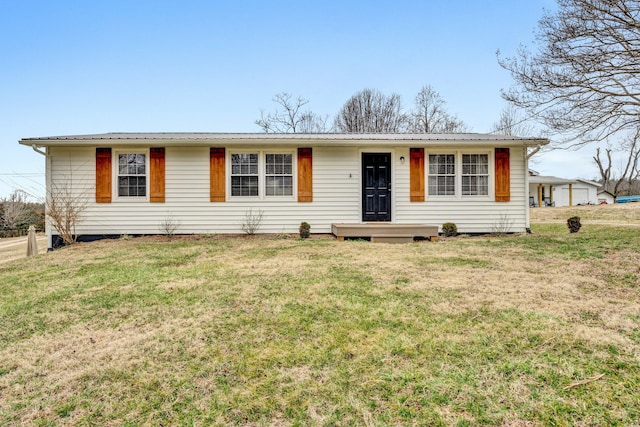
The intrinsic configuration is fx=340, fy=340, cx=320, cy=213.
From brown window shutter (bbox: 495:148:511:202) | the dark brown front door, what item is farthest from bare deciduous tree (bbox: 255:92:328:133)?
brown window shutter (bbox: 495:148:511:202)

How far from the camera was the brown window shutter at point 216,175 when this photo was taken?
29.6 feet

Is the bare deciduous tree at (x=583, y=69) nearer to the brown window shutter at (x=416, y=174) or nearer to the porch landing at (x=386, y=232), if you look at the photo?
the brown window shutter at (x=416, y=174)

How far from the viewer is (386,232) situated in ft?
27.9

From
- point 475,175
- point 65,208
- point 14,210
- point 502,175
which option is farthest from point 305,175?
point 14,210

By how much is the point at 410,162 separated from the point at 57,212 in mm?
9159

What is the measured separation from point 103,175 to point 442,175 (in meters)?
9.05

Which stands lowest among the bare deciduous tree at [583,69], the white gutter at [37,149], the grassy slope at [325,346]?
the grassy slope at [325,346]

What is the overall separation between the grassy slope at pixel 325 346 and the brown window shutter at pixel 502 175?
14.4 ft

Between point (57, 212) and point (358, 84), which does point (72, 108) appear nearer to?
point (57, 212)

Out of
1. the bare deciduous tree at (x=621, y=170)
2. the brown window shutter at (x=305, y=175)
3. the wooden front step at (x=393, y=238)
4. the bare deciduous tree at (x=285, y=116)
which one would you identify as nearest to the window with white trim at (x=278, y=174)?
the brown window shutter at (x=305, y=175)

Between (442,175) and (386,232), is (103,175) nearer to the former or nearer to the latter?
(386,232)

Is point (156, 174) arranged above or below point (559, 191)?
below

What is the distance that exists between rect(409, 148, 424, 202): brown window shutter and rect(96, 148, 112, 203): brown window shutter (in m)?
7.99

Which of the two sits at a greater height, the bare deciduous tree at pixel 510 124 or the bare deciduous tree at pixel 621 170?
the bare deciduous tree at pixel 510 124
